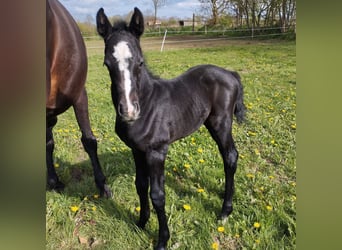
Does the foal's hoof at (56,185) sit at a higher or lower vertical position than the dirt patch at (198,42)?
lower

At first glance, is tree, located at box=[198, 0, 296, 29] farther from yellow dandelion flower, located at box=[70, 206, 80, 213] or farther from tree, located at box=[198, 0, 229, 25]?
yellow dandelion flower, located at box=[70, 206, 80, 213]

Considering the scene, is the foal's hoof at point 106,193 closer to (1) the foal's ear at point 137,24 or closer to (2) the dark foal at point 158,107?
(2) the dark foal at point 158,107

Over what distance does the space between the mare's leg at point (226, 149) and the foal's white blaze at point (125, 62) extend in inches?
22.2

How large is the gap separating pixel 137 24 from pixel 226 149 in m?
0.75

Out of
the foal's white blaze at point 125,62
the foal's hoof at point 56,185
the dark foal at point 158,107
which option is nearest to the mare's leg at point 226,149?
the dark foal at point 158,107

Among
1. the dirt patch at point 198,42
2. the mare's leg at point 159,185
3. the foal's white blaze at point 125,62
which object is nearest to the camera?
the foal's white blaze at point 125,62

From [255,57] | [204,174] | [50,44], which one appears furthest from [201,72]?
[50,44]

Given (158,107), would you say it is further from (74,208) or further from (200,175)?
(74,208)

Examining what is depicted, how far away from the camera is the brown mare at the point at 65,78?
4.50 ft

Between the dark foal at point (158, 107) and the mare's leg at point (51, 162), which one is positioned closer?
the dark foal at point (158, 107)
